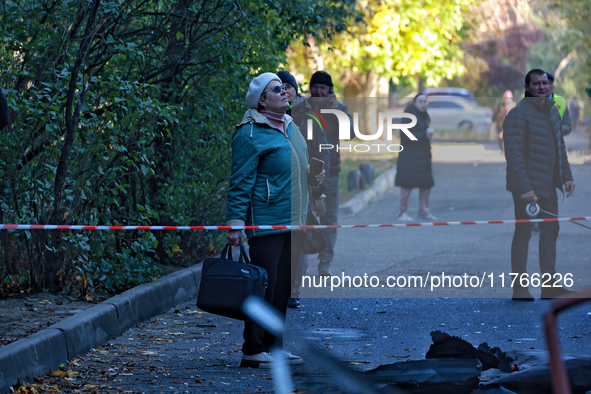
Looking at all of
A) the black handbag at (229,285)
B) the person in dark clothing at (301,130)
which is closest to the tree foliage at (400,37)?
the person in dark clothing at (301,130)

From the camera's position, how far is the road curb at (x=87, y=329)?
4.43 meters

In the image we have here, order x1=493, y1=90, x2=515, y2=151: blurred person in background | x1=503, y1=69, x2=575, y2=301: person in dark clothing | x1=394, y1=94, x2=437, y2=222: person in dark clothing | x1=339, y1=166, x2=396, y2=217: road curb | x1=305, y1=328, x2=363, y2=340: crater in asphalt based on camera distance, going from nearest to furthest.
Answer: x1=305, y1=328, x2=363, y2=340: crater in asphalt, x1=503, y1=69, x2=575, y2=301: person in dark clothing, x1=394, y1=94, x2=437, y2=222: person in dark clothing, x1=493, y1=90, x2=515, y2=151: blurred person in background, x1=339, y1=166, x2=396, y2=217: road curb

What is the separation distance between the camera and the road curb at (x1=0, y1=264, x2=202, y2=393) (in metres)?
4.43

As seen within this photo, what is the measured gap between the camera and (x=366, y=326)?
6395mm

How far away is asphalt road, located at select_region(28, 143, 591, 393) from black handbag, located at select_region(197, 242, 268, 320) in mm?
419

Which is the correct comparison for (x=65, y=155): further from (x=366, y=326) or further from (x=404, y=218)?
(x=404, y=218)

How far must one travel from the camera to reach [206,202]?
8.60 metres

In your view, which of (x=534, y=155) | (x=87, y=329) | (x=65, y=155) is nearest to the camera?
(x=87, y=329)

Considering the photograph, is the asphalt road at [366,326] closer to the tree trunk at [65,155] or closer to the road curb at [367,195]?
the tree trunk at [65,155]

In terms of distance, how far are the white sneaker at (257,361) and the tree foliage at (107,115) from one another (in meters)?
1.97

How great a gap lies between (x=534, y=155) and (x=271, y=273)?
10.3 feet

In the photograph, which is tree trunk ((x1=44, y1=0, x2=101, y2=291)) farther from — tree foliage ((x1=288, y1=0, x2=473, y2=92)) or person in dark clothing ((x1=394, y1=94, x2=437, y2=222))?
tree foliage ((x1=288, y1=0, x2=473, y2=92))

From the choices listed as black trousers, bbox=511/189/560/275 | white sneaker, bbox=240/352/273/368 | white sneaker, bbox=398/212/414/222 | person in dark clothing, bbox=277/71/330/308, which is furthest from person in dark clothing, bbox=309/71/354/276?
white sneaker, bbox=398/212/414/222

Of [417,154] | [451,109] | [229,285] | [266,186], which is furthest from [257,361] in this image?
[451,109]
